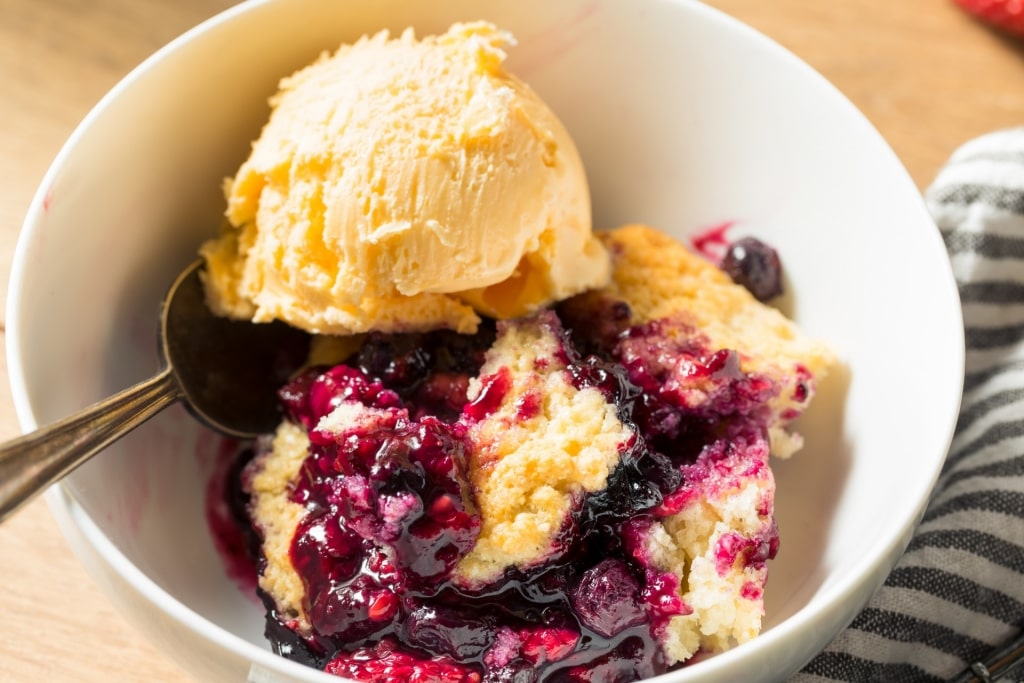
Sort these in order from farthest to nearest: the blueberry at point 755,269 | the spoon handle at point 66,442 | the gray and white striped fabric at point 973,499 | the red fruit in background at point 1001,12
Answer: the red fruit in background at point 1001,12
the blueberry at point 755,269
the gray and white striped fabric at point 973,499
the spoon handle at point 66,442

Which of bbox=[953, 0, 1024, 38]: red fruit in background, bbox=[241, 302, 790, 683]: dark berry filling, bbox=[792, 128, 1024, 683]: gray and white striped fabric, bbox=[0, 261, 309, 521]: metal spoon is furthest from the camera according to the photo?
bbox=[953, 0, 1024, 38]: red fruit in background

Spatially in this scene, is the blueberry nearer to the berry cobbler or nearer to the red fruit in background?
the berry cobbler

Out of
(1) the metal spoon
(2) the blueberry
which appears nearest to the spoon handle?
(1) the metal spoon

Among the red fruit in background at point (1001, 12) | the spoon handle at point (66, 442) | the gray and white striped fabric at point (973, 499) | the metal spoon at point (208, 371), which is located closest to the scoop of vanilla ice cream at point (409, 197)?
the metal spoon at point (208, 371)

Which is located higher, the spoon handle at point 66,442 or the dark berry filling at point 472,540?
the spoon handle at point 66,442

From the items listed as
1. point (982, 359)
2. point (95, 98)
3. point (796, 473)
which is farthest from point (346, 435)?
point (982, 359)

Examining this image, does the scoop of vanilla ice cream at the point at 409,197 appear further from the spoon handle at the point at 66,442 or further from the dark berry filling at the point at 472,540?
the spoon handle at the point at 66,442
